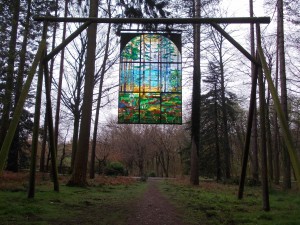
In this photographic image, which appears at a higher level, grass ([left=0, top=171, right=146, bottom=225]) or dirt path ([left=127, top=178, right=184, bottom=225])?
grass ([left=0, top=171, right=146, bottom=225])

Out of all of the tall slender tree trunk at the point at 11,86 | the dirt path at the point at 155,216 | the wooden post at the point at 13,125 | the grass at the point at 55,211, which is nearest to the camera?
the grass at the point at 55,211

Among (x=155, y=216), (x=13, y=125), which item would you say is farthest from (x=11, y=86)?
(x=155, y=216)

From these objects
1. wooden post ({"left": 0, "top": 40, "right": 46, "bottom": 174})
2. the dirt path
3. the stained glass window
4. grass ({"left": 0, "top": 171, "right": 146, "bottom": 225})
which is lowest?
the dirt path

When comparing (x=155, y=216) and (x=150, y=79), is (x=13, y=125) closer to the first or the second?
(x=155, y=216)

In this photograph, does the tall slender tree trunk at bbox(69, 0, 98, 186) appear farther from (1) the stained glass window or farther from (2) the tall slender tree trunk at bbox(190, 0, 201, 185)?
(2) the tall slender tree trunk at bbox(190, 0, 201, 185)

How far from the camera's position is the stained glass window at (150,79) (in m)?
10.9

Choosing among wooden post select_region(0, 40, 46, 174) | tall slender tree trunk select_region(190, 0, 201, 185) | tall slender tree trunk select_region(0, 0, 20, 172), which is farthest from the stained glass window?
tall slender tree trunk select_region(190, 0, 201, 185)

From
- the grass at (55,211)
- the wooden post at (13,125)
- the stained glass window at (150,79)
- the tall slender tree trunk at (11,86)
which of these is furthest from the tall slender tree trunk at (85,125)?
the wooden post at (13,125)

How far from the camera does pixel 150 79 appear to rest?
444 inches

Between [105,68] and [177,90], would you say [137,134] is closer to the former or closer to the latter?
[105,68]

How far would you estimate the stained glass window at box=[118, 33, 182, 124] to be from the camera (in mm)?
10922

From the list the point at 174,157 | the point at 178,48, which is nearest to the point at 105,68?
the point at 178,48

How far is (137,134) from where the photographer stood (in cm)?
4975

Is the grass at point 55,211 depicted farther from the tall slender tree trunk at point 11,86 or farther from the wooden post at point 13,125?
the tall slender tree trunk at point 11,86
